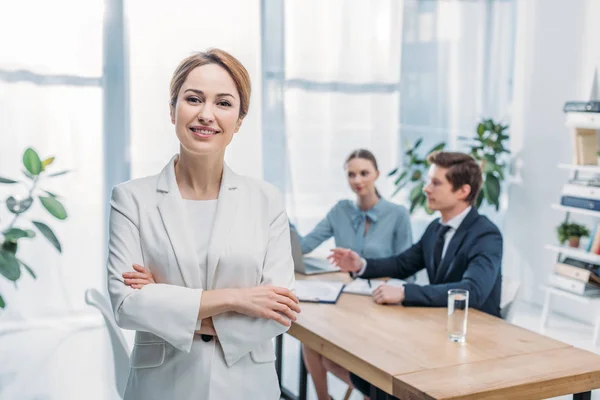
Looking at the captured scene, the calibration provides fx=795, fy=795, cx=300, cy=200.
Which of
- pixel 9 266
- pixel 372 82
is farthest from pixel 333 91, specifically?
pixel 9 266

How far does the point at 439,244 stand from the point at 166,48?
2.52 metres

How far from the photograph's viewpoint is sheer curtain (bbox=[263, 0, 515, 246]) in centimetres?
535

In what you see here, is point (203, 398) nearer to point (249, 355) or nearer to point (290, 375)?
point (249, 355)

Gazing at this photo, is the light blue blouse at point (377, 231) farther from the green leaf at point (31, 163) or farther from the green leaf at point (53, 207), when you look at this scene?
the green leaf at point (31, 163)

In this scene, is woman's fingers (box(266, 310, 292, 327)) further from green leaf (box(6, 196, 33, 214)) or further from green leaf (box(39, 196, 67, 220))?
green leaf (box(6, 196, 33, 214))

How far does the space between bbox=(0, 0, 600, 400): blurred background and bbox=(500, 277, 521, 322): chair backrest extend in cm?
160

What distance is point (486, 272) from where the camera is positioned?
9.74ft

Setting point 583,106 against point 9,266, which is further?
point 583,106

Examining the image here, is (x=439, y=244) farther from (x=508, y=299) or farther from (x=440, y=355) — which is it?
(x=440, y=355)

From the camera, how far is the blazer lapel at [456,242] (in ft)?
10.2

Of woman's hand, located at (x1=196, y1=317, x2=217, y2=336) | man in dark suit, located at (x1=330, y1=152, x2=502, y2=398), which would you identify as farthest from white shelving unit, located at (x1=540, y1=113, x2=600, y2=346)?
woman's hand, located at (x1=196, y1=317, x2=217, y2=336)

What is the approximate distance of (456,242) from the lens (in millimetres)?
3125

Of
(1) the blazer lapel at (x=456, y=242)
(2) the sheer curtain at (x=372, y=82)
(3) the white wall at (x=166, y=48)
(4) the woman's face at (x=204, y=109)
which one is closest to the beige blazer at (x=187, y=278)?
(4) the woman's face at (x=204, y=109)

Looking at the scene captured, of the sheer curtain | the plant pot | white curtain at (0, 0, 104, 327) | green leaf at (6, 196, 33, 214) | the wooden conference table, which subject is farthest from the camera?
the sheer curtain
